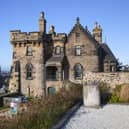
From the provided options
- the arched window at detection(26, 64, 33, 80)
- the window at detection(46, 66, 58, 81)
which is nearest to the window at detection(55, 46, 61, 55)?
the window at detection(46, 66, 58, 81)

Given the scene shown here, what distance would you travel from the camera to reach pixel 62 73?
4016 centimetres

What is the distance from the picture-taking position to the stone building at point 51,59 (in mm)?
39781

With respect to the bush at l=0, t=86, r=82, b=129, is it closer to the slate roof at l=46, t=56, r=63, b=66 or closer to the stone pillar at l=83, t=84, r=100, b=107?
the stone pillar at l=83, t=84, r=100, b=107

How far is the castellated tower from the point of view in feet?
134

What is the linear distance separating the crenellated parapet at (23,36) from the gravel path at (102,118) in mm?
23242

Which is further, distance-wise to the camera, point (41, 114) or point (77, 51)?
point (77, 51)

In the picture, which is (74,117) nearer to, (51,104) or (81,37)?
(51,104)

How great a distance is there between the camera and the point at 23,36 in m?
41.8

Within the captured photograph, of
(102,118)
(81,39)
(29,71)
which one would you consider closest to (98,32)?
(81,39)

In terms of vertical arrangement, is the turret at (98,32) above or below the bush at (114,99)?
above

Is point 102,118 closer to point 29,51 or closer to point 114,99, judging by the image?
point 114,99

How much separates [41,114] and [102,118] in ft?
12.2

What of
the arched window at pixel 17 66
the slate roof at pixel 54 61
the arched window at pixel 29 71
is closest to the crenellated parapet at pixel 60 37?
the slate roof at pixel 54 61

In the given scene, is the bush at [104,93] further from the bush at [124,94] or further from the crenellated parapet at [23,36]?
the crenellated parapet at [23,36]
